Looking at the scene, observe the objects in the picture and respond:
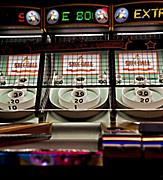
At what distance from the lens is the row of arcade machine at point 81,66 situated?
2656 millimetres

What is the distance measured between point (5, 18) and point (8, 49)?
0.95ft

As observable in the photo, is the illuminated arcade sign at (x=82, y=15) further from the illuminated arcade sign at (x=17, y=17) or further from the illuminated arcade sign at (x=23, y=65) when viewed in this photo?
the illuminated arcade sign at (x=23, y=65)

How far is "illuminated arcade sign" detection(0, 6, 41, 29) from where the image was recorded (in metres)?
3.14

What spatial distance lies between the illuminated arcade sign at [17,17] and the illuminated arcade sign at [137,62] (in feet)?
2.85

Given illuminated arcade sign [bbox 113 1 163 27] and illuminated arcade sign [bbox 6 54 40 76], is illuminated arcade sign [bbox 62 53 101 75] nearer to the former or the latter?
illuminated arcade sign [bbox 6 54 40 76]

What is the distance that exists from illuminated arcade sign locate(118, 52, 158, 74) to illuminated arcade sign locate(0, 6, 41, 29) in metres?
0.87

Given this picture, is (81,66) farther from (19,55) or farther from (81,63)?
(19,55)

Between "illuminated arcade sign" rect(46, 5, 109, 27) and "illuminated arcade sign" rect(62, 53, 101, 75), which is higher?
"illuminated arcade sign" rect(46, 5, 109, 27)

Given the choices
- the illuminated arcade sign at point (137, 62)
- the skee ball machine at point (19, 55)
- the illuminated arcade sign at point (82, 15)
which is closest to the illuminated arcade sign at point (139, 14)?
the illuminated arcade sign at point (82, 15)

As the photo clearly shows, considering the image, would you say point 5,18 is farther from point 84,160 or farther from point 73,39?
point 84,160

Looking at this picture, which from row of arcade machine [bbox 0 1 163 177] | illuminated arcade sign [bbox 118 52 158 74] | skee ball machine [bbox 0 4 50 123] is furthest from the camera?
illuminated arcade sign [bbox 118 52 158 74]

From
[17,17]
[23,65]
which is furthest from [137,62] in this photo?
[17,17]

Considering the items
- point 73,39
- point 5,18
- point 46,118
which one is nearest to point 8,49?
point 5,18

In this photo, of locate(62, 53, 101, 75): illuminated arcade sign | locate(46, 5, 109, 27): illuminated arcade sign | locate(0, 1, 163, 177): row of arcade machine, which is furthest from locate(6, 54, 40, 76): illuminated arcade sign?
locate(46, 5, 109, 27): illuminated arcade sign
